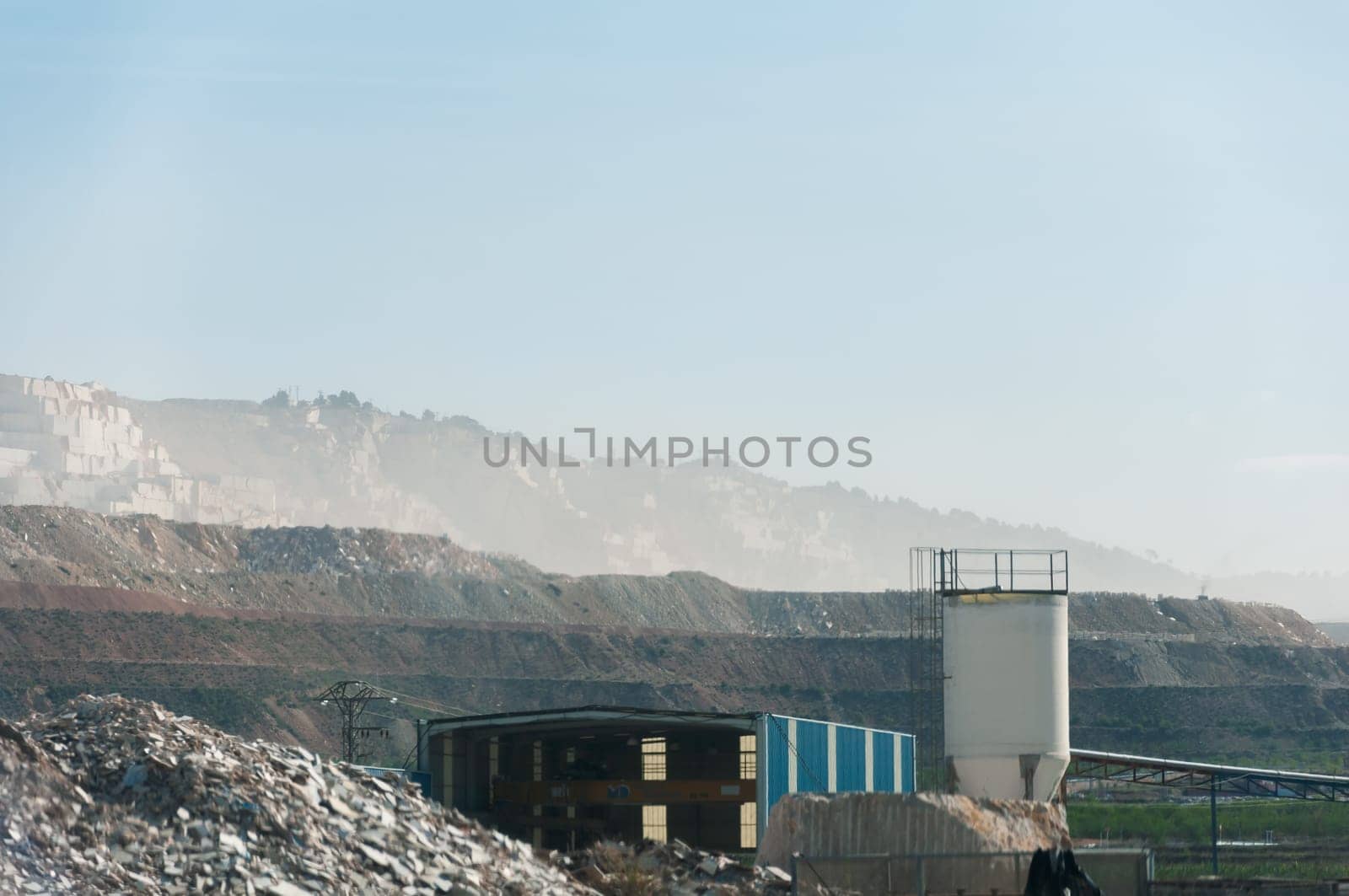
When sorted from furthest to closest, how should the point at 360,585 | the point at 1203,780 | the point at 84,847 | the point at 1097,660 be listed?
the point at 360,585 → the point at 1097,660 → the point at 1203,780 → the point at 84,847

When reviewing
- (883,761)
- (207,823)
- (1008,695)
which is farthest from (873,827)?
(883,761)

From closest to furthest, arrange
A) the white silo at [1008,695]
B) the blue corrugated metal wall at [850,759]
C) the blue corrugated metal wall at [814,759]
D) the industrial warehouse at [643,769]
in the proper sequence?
the blue corrugated metal wall at [814,759] < the industrial warehouse at [643,769] < the white silo at [1008,695] < the blue corrugated metal wall at [850,759]

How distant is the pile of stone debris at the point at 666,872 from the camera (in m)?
25.8

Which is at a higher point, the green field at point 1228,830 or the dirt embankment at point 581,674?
the dirt embankment at point 581,674

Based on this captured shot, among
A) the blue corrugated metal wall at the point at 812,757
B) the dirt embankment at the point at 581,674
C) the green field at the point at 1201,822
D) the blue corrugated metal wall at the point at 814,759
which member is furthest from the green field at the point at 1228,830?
the dirt embankment at the point at 581,674

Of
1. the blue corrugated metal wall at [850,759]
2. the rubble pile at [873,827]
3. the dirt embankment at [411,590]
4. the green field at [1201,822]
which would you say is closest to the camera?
the rubble pile at [873,827]

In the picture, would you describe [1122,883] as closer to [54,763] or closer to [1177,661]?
[54,763]

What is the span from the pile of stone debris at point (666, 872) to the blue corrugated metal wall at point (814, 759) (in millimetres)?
6656

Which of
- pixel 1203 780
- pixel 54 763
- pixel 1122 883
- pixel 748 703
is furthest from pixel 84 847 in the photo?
pixel 748 703

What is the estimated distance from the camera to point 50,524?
139 meters

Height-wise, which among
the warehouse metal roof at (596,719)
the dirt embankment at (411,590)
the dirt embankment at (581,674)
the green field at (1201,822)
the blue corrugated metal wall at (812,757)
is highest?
the dirt embankment at (411,590)

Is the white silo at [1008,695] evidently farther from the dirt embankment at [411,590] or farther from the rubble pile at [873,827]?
the dirt embankment at [411,590]

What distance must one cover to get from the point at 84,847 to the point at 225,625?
289ft

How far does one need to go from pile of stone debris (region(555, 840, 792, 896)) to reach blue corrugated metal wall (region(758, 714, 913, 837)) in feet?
21.8
